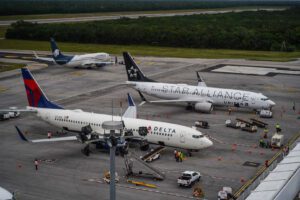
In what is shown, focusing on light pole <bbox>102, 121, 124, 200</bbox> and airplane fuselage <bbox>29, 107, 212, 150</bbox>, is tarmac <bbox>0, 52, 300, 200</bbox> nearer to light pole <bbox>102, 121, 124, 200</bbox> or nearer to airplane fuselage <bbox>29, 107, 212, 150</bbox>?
airplane fuselage <bbox>29, 107, 212, 150</bbox>

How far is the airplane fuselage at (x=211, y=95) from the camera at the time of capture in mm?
79625

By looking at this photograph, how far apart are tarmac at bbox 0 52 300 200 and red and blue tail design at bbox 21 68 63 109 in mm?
5026

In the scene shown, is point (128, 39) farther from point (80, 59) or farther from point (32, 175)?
point (32, 175)

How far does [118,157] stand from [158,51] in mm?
107441

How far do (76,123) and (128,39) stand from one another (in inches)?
4777

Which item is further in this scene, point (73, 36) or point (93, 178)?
point (73, 36)

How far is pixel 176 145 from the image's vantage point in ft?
190

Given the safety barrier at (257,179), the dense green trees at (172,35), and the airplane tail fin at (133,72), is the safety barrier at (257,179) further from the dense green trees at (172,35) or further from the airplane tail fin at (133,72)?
the dense green trees at (172,35)

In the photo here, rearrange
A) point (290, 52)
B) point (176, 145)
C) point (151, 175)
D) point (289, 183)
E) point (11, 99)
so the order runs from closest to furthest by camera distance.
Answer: point (289, 183), point (151, 175), point (176, 145), point (11, 99), point (290, 52)

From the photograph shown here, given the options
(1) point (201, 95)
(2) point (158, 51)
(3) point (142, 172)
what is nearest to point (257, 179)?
(3) point (142, 172)

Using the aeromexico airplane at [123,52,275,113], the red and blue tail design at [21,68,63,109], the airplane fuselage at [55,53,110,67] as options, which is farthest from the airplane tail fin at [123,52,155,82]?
the airplane fuselage at [55,53,110,67]

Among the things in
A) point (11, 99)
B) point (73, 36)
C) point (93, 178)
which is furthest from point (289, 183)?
point (73, 36)

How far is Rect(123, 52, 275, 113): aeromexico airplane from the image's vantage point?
261ft

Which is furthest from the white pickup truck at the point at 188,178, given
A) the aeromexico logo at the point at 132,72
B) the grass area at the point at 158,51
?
the grass area at the point at 158,51
